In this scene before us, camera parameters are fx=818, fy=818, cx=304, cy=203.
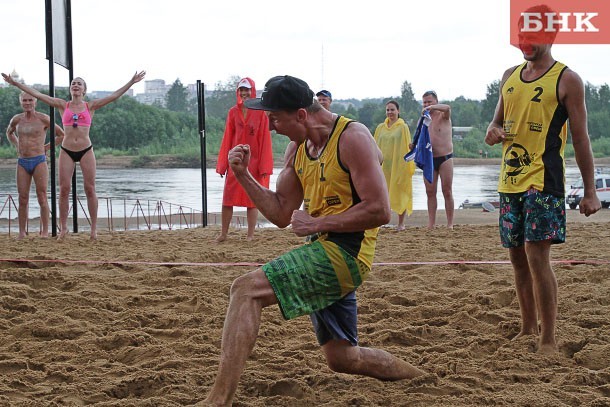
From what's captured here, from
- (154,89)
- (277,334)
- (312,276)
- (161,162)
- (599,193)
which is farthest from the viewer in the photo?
(154,89)

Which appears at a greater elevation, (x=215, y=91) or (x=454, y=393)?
(x=215, y=91)

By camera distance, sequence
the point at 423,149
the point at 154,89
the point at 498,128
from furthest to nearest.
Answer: the point at 154,89, the point at 423,149, the point at 498,128

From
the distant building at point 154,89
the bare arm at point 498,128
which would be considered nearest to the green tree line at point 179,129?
the bare arm at point 498,128

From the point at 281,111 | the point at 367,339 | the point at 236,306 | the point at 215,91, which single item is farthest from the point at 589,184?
the point at 215,91

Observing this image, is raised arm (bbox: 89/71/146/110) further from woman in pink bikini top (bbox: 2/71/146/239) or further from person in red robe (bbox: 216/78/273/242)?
person in red robe (bbox: 216/78/273/242)

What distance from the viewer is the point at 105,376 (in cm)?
409

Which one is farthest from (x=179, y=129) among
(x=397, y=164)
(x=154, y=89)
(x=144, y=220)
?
(x=154, y=89)

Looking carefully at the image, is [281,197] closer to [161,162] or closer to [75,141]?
[75,141]

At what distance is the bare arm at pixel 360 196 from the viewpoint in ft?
11.3

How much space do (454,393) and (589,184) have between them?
142 centimetres

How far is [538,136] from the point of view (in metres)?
4.33

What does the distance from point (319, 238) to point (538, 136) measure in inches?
57.5

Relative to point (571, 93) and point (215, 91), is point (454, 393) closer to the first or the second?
point (571, 93)

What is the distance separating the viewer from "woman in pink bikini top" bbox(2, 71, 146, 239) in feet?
30.9
